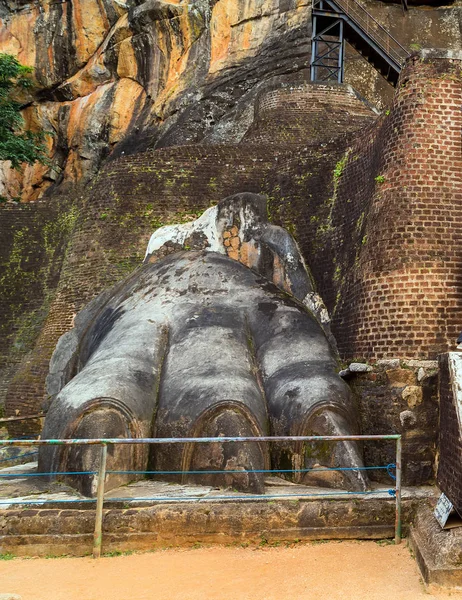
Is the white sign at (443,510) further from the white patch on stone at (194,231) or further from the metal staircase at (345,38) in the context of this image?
the metal staircase at (345,38)

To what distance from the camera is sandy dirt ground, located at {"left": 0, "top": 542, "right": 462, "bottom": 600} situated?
4.91 meters

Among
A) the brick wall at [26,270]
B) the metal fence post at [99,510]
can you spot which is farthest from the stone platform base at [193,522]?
the brick wall at [26,270]

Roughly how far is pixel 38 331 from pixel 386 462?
12.4 metres

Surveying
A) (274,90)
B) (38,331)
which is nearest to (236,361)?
(38,331)

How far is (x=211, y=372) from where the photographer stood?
7.79 m

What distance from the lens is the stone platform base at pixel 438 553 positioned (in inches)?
195

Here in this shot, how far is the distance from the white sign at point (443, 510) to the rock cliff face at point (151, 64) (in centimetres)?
1940

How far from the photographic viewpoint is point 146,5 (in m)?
29.5

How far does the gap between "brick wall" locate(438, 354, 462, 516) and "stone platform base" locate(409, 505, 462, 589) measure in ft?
1.14

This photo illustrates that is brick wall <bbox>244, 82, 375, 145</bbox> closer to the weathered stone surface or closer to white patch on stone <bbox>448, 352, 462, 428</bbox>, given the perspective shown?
the weathered stone surface

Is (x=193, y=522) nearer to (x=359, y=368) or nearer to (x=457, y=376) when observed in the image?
(x=457, y=376)

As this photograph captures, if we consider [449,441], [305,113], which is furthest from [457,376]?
[305,113]

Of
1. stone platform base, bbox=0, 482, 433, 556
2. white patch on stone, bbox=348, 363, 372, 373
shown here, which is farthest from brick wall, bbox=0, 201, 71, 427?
stone platform base, bbox=0, 482, 433, 556

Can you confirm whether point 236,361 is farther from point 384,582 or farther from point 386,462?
point 384,582
